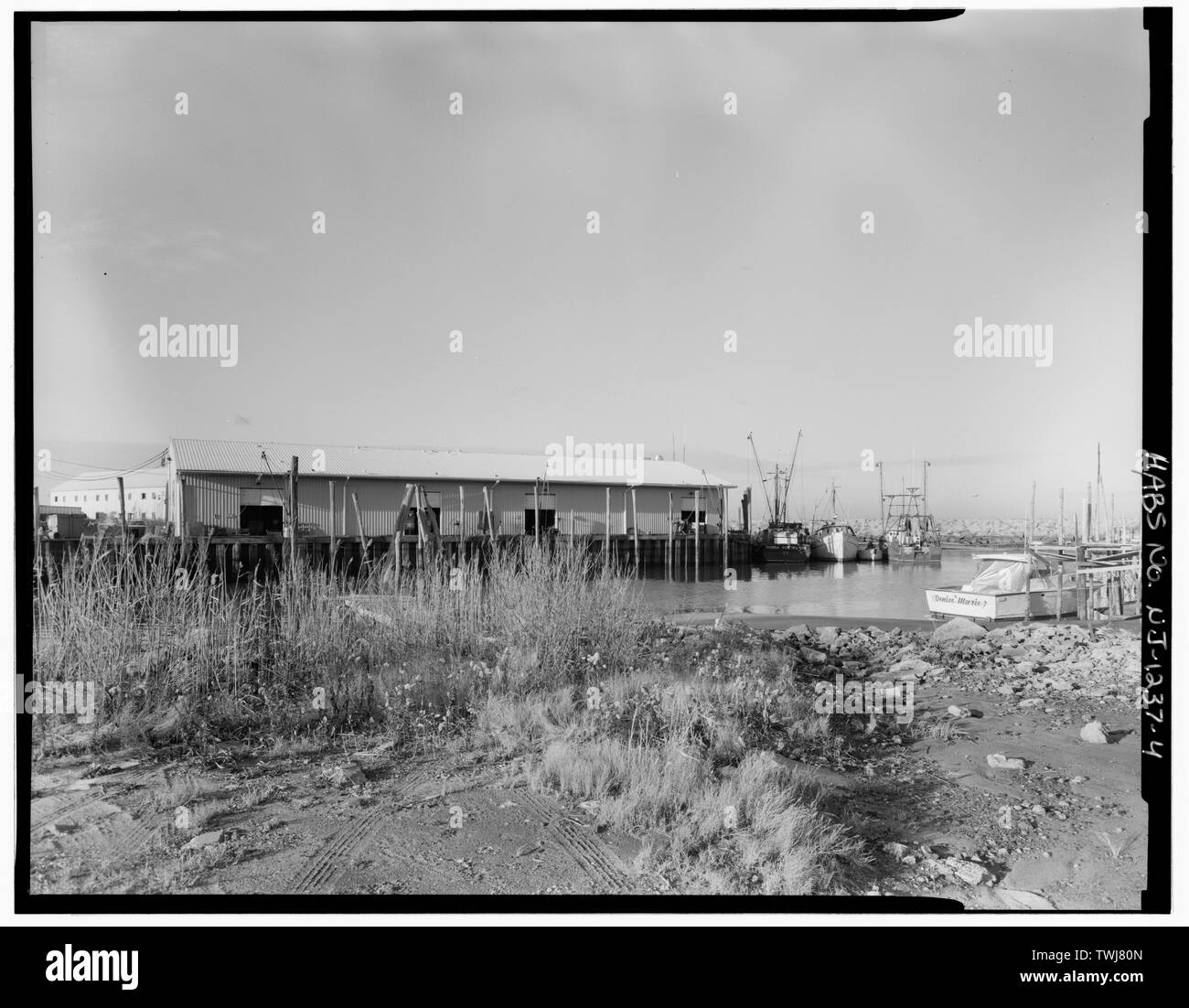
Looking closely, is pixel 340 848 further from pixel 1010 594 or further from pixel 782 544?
pixel 782 544

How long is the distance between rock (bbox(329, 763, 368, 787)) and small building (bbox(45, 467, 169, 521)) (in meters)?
16.5

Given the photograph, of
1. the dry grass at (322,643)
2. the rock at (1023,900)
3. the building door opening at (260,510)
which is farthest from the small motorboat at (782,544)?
the rock at (1023,900)

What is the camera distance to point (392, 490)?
19.8 meters

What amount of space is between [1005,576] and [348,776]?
38.4ft

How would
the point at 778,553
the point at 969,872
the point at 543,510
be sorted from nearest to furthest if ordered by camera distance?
the point at 969,872 < the point at 543,510 < the point at 778,553

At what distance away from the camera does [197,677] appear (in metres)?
4.42

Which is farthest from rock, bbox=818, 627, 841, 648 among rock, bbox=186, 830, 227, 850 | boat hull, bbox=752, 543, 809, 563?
boat hull, bbox=752, 543, 809, 563

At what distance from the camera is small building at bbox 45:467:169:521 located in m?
19.7

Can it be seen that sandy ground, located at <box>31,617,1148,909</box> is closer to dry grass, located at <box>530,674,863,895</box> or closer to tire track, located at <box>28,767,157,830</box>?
tire track, located at <box>28,767,157,830</box>

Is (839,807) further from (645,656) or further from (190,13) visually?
(190,13)

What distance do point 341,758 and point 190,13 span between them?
363 centimetres

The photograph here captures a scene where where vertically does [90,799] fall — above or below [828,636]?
above

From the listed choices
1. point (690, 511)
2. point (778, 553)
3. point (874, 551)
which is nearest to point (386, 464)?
point (690, 511)
